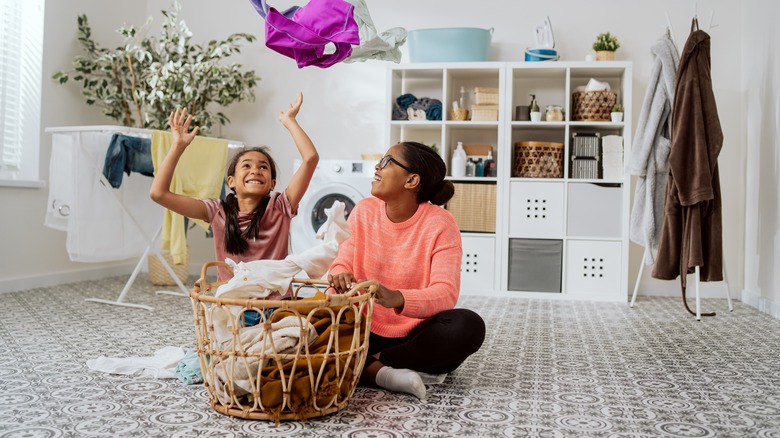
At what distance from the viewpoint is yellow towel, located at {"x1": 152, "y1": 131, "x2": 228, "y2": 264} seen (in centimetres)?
338

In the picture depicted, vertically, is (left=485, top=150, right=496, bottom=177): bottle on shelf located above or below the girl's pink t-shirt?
above

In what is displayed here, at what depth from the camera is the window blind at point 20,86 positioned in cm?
407

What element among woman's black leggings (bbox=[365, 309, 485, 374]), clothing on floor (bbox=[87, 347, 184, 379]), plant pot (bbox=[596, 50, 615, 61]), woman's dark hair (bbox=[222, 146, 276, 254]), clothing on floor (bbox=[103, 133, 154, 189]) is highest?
plant pot (bbox=[596, 50, 615, 61])

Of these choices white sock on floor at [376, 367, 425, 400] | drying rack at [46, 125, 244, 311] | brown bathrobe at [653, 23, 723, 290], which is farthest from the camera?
brown bathrobe at [653, 23, 723, 290]

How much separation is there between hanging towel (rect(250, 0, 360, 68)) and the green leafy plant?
2.41 meters

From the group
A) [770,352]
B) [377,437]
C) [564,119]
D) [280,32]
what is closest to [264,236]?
[280,32]

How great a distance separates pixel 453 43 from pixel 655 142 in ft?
4.77

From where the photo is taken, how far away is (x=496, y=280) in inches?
173

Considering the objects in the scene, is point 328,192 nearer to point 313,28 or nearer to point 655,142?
point 655,142

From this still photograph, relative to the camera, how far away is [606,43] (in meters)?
4.39

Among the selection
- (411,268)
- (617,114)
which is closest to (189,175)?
(411,268)

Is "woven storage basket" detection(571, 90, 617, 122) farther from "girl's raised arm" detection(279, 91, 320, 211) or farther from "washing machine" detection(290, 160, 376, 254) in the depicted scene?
"girl's raised arm" detection(279, 91, 320, 211)

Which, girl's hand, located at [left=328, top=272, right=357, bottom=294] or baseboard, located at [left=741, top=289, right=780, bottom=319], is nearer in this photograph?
girl's hand, located at [left=328, top=272, right=357, bottom=294]

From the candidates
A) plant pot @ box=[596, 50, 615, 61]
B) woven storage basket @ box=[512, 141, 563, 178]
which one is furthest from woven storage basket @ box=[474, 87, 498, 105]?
plant pot @ box=[596, 50, 615, 61]
